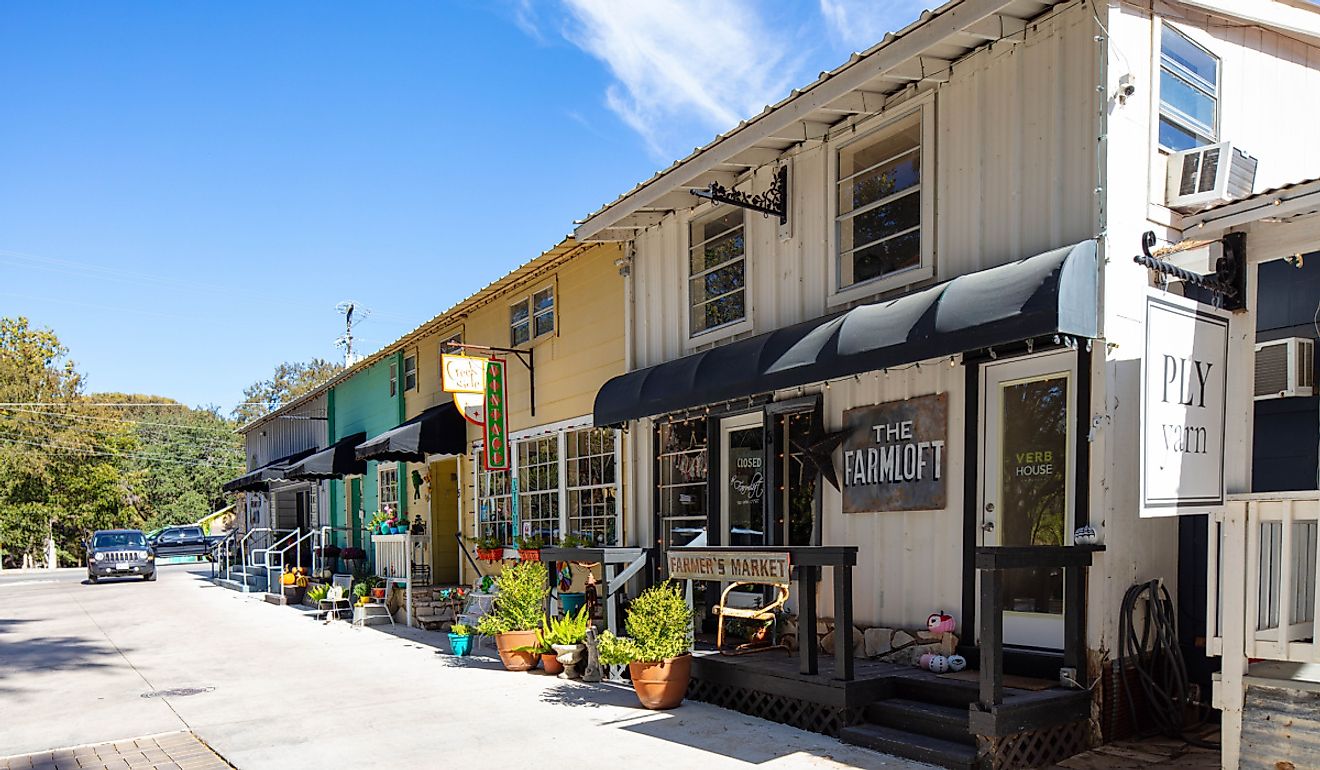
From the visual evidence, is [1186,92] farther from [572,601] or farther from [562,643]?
[572,601]

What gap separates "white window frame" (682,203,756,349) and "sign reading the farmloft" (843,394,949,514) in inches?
66.9

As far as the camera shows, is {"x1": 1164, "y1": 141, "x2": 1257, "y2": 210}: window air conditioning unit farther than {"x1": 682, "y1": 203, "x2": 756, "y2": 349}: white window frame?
No

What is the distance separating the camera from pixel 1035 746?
5.39m

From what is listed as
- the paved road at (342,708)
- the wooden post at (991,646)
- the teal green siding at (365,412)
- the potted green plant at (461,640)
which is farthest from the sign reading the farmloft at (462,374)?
the wooden post at (991,646)

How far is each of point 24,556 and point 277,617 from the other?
98.8 feet

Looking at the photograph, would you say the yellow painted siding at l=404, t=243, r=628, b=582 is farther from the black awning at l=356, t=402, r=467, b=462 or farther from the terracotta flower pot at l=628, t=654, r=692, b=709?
the terracotta flower pot at l=628, t=654, r=692, b=709

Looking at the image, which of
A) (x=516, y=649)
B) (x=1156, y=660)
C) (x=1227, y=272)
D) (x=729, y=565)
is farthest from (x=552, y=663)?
(x=1227, y=272)

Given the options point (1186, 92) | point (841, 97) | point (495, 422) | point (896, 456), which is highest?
point (841, 97)

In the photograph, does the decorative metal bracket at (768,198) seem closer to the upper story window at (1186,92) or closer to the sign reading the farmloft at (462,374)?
the upper story window at (1186,92)

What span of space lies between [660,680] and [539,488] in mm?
5608

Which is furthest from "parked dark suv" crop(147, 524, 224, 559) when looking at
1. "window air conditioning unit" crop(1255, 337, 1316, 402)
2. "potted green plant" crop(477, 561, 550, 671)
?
"window air conditioning unit" crop(1255, 337, 1316, 402)

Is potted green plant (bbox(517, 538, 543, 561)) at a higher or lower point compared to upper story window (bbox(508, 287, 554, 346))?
lower

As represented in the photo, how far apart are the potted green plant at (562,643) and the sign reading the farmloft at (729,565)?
65.5 inches

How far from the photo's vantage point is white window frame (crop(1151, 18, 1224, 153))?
6.05 m
